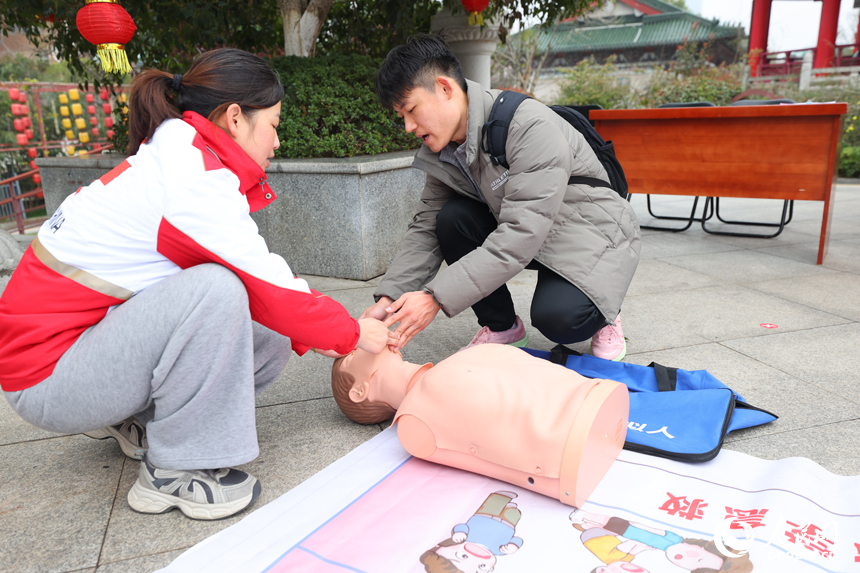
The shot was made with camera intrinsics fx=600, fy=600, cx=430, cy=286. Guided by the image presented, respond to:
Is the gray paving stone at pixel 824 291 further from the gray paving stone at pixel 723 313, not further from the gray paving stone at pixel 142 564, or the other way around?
the gray paving stone at pixel 142 564

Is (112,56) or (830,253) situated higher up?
(112,56)

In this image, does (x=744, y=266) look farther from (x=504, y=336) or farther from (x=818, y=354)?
(x=504, y=336)

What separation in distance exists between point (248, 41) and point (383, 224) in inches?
91.3

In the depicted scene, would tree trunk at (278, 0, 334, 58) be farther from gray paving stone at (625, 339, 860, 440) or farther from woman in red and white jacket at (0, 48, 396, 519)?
gray paving stone at (625, 339, 860, 440)

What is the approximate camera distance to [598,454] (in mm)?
1369

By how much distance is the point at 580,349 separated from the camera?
240 cm

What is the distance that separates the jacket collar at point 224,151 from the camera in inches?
52.7

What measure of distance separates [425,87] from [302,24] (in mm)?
2954

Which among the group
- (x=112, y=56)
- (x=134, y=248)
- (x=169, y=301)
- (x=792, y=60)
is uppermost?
(x=792, y=60)

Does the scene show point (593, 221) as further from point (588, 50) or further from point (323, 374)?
point (588, 50)

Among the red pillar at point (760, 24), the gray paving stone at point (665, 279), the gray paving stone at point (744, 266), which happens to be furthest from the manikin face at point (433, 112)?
the red pillar at point (760, 24)

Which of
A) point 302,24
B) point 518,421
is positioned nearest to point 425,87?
point 518,421

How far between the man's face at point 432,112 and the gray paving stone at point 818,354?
145cm

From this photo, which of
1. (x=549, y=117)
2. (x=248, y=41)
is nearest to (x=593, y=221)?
(x=549, y=117)
